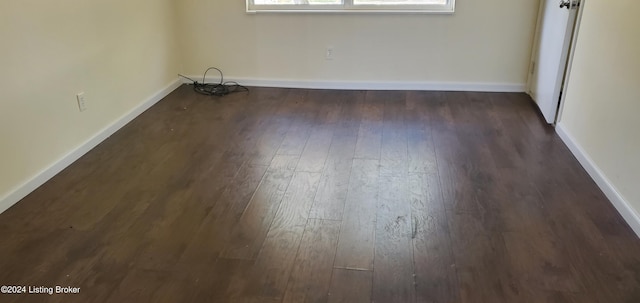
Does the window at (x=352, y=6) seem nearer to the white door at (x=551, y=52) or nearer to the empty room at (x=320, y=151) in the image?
the empty room at (x=320, y=151)

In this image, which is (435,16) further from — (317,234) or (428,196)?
(317,234)

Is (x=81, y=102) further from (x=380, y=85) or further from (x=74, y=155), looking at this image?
(x=380, y=85)

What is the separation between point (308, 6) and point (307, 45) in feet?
1.15

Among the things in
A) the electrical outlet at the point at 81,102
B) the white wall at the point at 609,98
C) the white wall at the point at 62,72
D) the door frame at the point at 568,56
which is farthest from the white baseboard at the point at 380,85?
the electrical outlet at the point at 81,102

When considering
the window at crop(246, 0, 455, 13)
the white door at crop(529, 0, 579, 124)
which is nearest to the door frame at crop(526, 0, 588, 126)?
the white door at crop(529, 0, 579, 124)

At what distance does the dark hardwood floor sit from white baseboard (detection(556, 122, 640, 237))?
0.04 m

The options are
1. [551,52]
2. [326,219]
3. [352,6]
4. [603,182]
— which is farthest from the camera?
[352,6]

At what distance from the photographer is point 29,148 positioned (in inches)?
109

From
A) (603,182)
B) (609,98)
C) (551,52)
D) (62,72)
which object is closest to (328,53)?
(551,52)

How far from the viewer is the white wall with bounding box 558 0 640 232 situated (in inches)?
95.3

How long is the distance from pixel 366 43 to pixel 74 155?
2606mm

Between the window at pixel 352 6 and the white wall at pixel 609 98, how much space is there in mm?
1372

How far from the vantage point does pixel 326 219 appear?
98.1 inches

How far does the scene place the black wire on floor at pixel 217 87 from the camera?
4.52 metres
